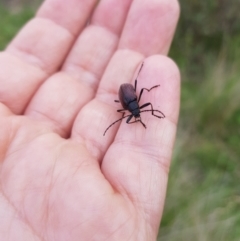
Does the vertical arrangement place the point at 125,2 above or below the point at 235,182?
above

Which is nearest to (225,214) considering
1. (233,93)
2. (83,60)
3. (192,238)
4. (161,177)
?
(192,238)

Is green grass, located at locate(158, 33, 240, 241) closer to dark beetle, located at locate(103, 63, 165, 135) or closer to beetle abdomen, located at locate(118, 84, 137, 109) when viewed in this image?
dark beetle, located at locate(103, 63, 165, 135)

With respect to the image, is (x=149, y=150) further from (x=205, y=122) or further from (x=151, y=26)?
(x=205, y=122)

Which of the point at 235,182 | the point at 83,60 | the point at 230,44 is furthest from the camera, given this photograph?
the point at 230,44

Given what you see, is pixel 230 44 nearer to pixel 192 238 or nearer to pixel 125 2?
pixel 125 2

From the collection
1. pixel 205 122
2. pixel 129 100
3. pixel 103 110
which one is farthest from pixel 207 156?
pixel 103 110

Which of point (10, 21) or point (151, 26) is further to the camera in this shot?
point (10, 21)
